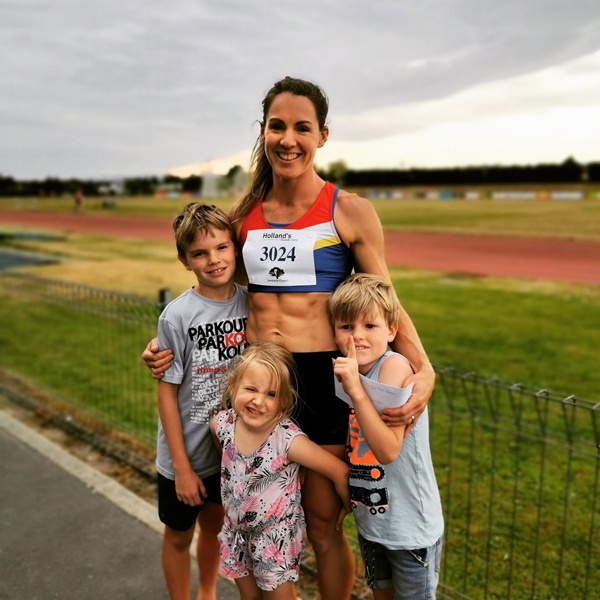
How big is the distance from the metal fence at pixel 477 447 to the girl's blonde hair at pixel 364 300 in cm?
84

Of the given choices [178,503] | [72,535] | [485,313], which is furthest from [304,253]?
[485,313]

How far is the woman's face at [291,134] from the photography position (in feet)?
7.93

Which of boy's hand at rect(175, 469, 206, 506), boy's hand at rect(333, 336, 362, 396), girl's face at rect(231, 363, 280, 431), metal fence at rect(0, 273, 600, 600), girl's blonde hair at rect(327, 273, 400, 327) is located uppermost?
girl's blonde hair at rect(327, 273, 400, 327)

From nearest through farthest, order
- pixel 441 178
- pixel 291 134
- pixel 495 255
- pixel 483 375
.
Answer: pixel 291 134 → pixel 483 375 → pixel 495 255 → pixel 441 178

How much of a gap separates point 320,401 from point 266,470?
35cm

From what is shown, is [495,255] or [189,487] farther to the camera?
[495,255]

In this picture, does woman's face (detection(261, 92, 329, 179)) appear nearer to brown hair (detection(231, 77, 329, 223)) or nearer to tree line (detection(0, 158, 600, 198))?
brown hair (detection(231, 77, 329, 223))

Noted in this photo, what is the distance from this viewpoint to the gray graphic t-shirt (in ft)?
8.32

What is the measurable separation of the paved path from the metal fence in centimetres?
53

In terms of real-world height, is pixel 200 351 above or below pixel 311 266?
below

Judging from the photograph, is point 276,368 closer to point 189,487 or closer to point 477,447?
point 189,487

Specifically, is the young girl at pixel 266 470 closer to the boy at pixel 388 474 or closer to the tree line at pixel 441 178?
the boy at pixel 388 474

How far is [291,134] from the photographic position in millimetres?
2412

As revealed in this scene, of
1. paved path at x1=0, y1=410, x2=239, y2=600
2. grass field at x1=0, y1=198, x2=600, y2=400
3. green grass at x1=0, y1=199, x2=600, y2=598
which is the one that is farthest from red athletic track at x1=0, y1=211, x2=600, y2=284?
paved path at x1=0, y1=410, x2=239, y2=600
